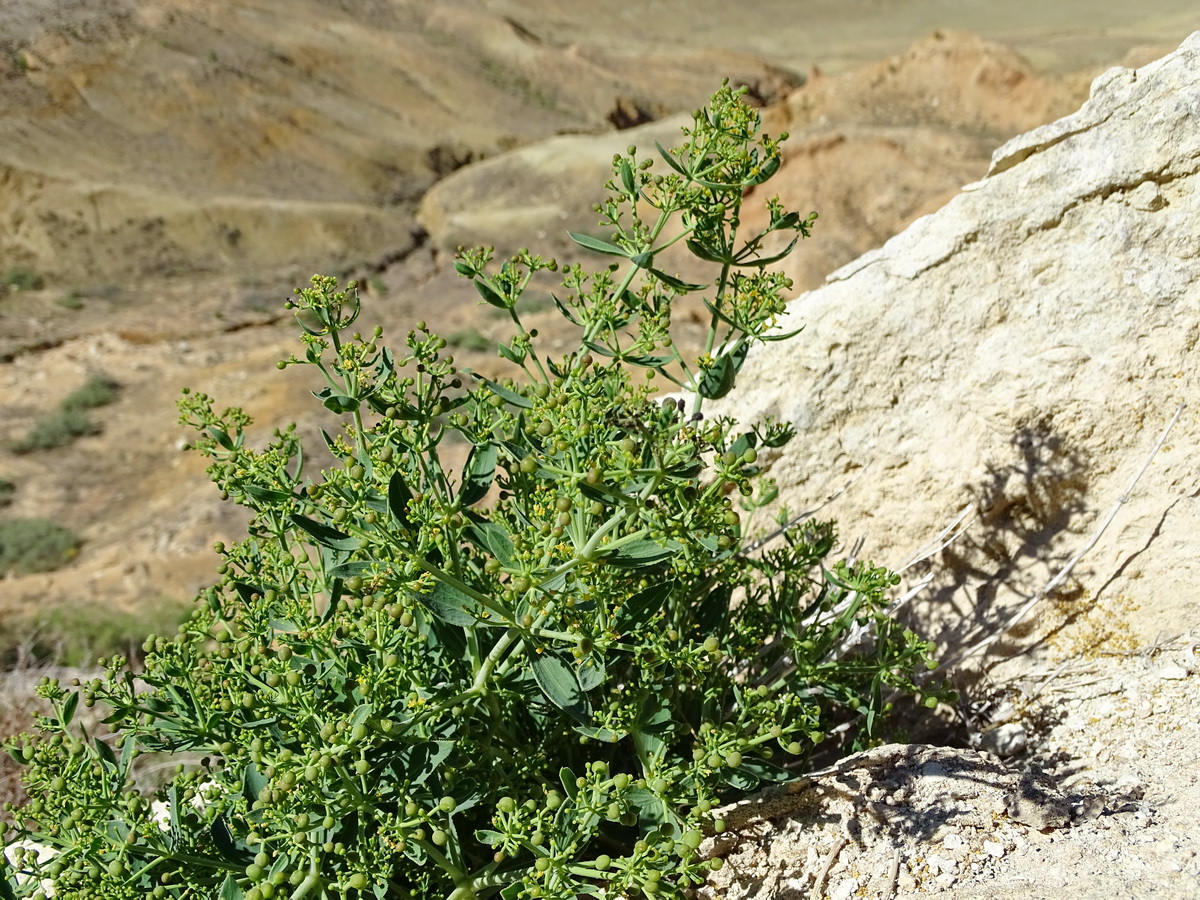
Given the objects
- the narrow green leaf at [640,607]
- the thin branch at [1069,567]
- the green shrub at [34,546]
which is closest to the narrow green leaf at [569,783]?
the narrow green leaf at [640,607]

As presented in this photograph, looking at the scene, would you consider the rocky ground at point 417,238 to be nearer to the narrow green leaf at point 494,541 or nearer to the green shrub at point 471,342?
the green shrub at point 471,342

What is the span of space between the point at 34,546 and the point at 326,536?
1120 cm

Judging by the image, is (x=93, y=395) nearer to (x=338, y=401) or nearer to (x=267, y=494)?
(x=267, y=494)

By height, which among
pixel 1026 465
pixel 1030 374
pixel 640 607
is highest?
pixel 1030 374

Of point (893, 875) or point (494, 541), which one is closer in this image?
point (494, 541)

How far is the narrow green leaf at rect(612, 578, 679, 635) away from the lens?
2072 millimetres

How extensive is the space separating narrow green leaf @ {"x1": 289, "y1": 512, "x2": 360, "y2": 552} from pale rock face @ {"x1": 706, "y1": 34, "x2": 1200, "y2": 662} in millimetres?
1924

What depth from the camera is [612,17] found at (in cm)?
5088

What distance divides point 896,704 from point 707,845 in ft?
3.42

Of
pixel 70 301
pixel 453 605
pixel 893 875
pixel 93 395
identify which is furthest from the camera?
pixel 70 301

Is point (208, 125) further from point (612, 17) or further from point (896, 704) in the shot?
point (612, 17)

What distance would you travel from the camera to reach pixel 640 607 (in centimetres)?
208

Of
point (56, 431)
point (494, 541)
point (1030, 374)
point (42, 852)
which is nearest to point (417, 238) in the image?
point (56, 431)

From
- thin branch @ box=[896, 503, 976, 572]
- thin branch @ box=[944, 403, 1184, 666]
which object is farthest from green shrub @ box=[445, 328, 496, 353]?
thin branch @ box=[944, 403, 1184, 666]
